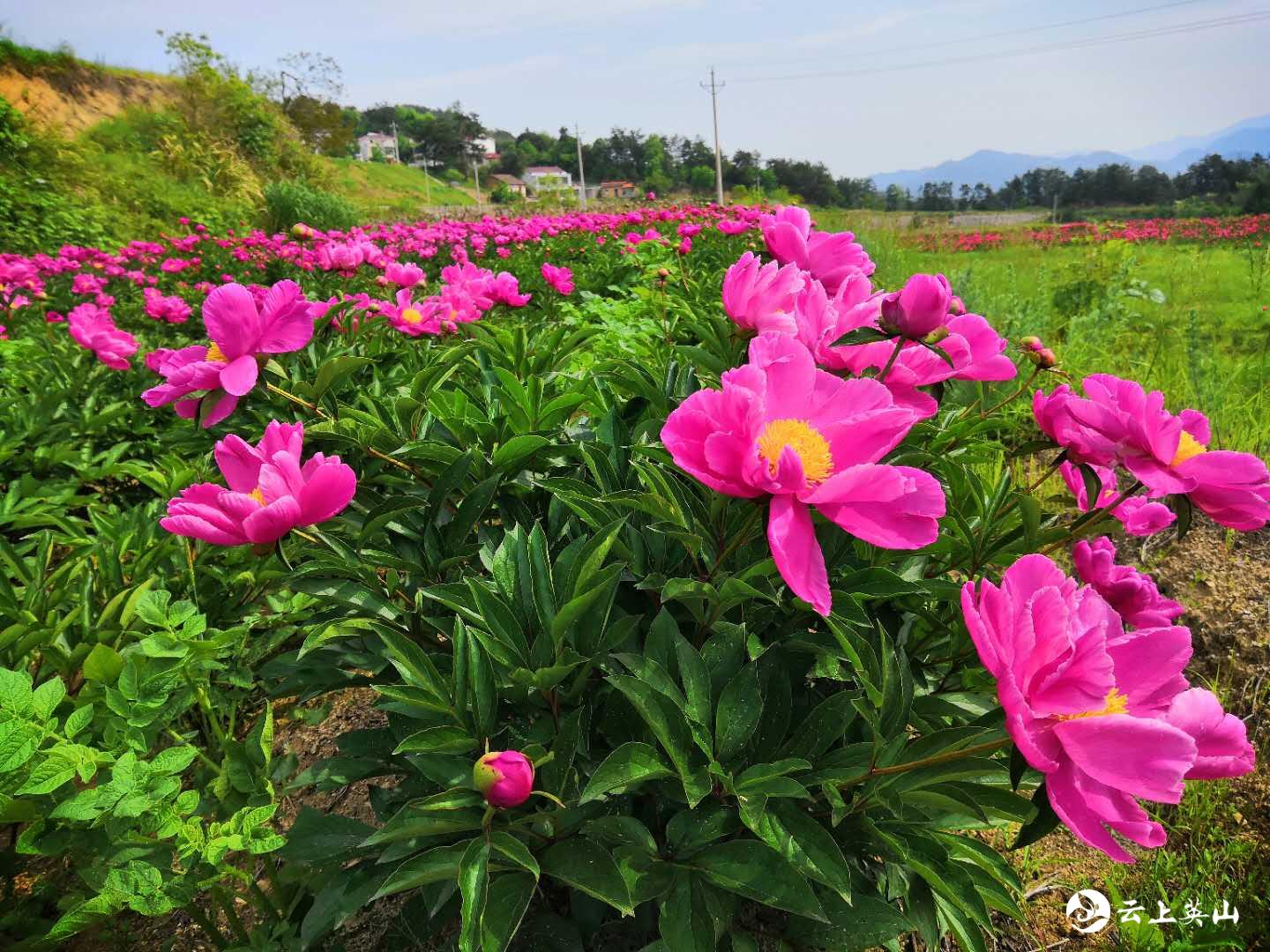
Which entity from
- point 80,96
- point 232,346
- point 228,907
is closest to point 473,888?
point 228,907

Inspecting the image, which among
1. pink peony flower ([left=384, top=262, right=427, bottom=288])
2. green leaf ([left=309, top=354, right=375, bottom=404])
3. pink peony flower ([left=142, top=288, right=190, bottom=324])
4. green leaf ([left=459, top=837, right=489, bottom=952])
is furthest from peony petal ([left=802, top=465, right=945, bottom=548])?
pink peony flower ([left=142, top=288, right=190, bottom=324])

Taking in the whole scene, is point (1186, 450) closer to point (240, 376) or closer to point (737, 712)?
point (737, 712)

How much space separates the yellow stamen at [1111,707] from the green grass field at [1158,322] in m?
2.47

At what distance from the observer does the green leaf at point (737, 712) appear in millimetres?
798

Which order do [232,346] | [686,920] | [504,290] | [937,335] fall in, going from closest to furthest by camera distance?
1. [686,920]
2. [937,335]
3. [232,346]
4. [504,290]

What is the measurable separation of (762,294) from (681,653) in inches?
20.1

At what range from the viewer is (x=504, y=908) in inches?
30.6

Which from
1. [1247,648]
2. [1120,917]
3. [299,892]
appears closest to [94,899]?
[299,892]

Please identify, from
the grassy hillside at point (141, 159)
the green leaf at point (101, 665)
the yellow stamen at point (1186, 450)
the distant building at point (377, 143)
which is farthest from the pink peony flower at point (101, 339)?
the distant building at point (377, 143)

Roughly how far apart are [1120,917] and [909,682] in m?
0.92

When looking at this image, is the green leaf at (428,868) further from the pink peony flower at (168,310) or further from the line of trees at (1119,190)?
the line of trees at (1119,190)

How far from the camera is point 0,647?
1.36m

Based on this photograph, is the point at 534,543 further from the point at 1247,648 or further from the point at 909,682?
the point at 1247,648

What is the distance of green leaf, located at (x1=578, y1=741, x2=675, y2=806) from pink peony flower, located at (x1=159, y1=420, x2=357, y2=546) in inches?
17.3
